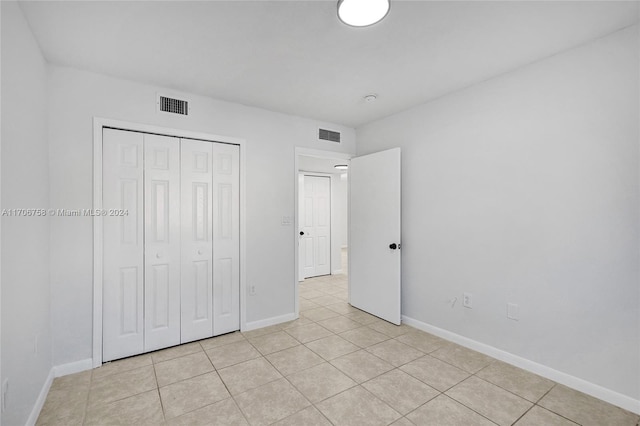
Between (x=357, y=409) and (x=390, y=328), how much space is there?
1.50m

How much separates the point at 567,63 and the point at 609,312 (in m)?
1.84

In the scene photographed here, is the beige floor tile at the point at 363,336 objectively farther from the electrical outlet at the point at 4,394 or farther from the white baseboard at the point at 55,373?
the electrical outlet at the point at 4,394

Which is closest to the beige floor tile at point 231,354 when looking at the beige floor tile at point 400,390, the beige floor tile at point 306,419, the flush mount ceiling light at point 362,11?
the beige floor tile at point 306,419

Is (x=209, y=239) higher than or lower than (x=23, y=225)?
lower

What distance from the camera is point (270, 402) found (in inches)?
80.3

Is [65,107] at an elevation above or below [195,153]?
above

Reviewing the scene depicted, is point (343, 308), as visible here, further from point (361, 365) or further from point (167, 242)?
point (167, 242)

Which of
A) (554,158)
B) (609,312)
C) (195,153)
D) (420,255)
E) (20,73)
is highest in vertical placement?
(20,73)

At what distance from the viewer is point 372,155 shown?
12.3ft

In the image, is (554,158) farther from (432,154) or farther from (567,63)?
(432,154)

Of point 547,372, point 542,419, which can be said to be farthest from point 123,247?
point 547,372

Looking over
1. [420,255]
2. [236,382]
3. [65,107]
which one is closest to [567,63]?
[420,255]

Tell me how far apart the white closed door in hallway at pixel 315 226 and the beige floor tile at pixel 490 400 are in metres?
3.86

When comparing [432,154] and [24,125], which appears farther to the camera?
[432,154]
